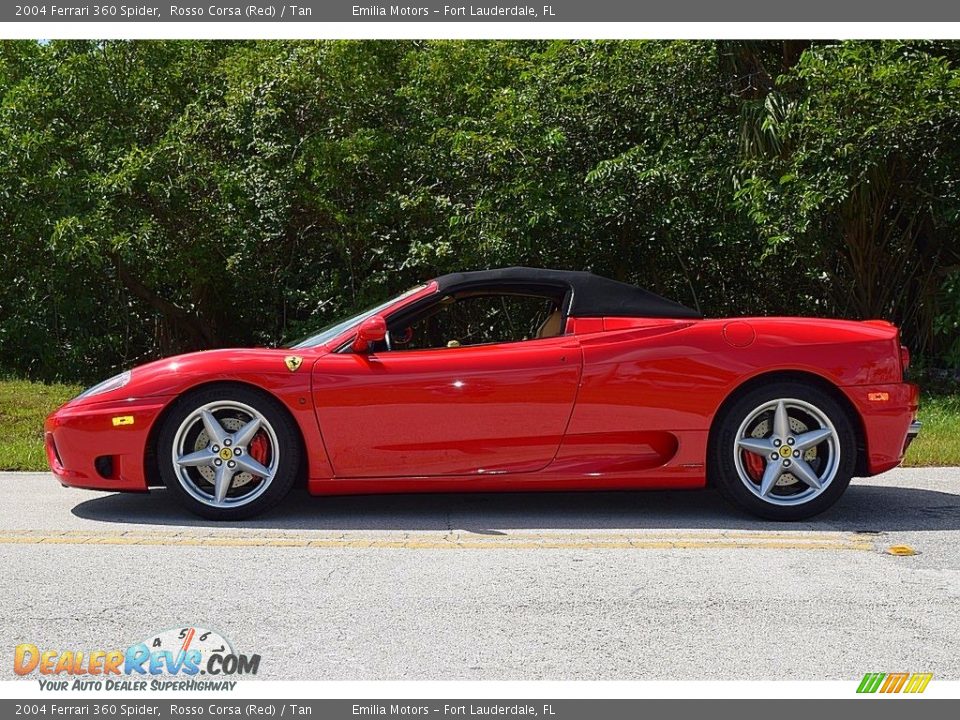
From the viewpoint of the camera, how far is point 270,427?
6.23m

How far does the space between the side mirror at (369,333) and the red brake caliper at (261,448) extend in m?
0.69

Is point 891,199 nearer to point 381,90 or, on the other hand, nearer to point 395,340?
point 381,90

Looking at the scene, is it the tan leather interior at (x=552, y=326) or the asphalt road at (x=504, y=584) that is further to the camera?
the tan leather interior at (x=552, y=326)

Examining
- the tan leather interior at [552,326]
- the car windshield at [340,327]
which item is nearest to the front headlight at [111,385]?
the car windshield at [340,327]

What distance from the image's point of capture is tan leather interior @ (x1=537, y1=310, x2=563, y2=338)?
6.59 m

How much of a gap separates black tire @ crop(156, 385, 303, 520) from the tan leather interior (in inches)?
59.1

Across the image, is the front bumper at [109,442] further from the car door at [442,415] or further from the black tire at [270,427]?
the car door at [442,415]

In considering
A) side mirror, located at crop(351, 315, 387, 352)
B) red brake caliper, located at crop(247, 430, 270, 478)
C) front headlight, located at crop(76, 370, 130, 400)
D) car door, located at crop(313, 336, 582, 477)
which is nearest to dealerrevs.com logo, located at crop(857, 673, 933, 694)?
car door, located at crop(313, 336, 582, 477)

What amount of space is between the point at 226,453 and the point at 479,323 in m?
1.68

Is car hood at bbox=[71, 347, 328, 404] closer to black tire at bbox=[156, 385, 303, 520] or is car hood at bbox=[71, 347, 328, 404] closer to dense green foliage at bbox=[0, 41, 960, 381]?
black tire at bbox=[156, 385, 303, 520]

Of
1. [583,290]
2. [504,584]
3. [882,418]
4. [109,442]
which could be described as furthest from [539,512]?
[109,442]

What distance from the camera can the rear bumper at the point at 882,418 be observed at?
638cm

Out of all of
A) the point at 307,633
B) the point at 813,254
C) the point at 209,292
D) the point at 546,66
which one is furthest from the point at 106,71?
the point at 307,633

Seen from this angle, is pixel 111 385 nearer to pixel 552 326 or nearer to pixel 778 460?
pixel 552 326
